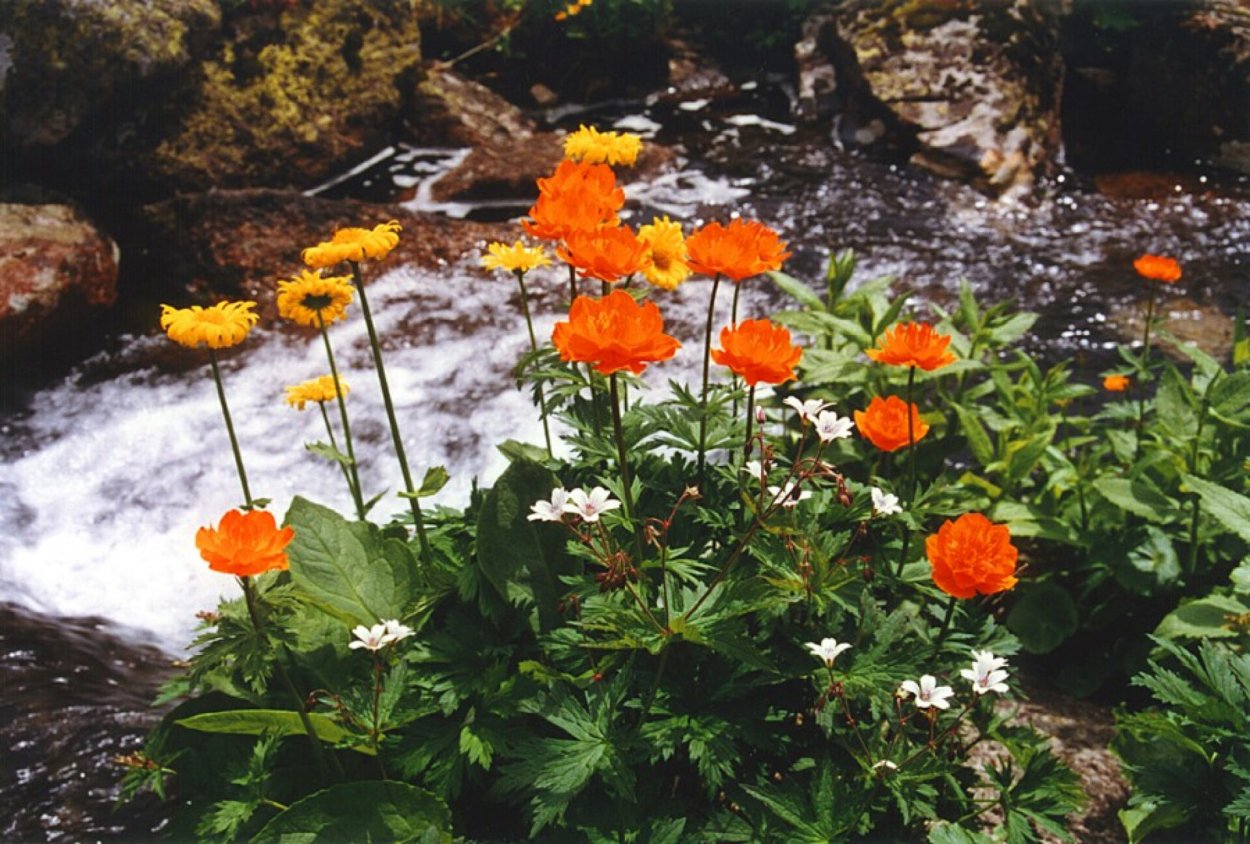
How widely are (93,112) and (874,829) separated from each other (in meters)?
5.13

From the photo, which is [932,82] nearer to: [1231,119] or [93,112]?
[1231,119]

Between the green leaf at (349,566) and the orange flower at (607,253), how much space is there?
0.81 m

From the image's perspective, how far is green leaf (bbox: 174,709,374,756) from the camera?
1.82 m

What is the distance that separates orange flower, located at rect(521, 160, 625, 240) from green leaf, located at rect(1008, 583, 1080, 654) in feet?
5.70

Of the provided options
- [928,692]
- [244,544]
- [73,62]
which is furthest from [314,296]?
[73,62]

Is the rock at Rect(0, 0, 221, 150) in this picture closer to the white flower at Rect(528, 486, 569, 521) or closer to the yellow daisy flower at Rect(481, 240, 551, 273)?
the yellow daisy flower at Rect(481, 240, 551, 273)

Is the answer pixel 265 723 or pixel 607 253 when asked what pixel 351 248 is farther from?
pixel 265 723

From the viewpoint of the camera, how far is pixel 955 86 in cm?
622

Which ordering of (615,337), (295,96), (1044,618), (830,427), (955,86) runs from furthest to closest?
1. (955,86)
2. (295,96)
3. (1044,618)
4. (830,427)
5. (615,337)

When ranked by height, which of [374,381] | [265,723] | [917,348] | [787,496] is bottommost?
[374,381]

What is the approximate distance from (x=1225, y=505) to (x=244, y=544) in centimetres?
205

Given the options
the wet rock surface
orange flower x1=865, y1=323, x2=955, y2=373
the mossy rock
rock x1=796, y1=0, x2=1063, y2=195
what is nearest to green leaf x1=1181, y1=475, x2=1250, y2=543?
orange flower x1=865, y1=323, x2=955, y2=373

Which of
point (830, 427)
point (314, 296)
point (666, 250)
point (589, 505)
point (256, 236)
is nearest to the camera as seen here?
point (589, 505)

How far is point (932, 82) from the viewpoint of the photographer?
20.6 ft
